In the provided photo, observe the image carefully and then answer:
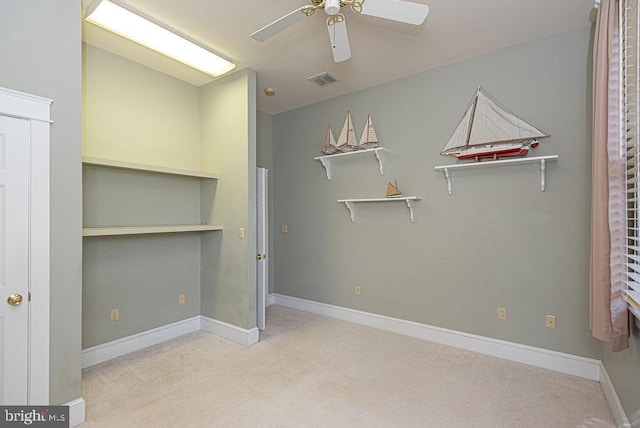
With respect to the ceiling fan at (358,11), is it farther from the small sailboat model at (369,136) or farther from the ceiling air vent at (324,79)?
the small sailboat model at (369,136)

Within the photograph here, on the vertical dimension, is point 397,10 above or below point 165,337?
above

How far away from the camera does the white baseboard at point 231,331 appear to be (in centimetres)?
313

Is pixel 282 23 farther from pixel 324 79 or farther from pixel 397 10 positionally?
pixel 324 79

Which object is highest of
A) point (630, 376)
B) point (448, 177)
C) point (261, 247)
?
point (448, 177)

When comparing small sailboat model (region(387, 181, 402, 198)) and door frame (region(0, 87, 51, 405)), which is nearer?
door frame (region(0, 87, 51, 405))

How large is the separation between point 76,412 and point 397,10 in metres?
3.14

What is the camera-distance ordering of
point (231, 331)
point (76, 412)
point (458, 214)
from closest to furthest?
point (76, 412) → point (458, 214) → point (231, 331)

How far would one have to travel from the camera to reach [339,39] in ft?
6.82

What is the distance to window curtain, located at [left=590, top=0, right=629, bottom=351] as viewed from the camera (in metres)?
1.80

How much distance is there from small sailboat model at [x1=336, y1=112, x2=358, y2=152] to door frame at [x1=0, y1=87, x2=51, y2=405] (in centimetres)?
275

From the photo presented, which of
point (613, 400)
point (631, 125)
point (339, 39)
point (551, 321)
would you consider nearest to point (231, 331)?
point (339, 39)

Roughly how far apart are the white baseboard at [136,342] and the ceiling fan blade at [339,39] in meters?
3.11

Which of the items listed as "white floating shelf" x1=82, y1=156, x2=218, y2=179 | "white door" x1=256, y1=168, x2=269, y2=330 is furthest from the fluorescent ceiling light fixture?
"white door" x1=256, y1=168, x2=269, y2=330

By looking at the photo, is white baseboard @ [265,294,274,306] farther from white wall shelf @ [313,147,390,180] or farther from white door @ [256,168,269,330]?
white wall shelf @ [313,147,390,180]
